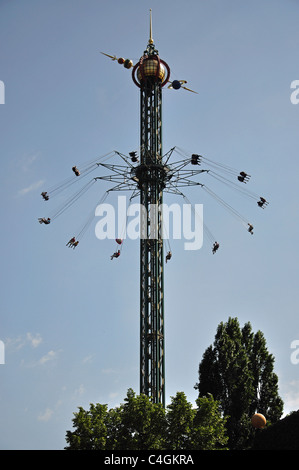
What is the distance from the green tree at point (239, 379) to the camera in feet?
164

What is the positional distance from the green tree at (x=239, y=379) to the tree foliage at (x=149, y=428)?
883 centimetres

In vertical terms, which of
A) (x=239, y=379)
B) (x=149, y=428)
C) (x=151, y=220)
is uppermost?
(x=151, y=220)

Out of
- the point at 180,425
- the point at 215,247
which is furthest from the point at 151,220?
the point at 180,425

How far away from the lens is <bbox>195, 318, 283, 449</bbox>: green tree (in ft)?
164

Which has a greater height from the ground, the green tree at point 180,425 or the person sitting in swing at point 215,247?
the person sitting in swing at point 215,247

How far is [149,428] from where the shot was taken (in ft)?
131

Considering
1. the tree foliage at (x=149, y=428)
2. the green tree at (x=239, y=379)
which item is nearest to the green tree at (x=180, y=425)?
the tree foliage at (x=149, y=428)

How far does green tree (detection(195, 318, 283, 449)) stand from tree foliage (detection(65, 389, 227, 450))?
8.83m

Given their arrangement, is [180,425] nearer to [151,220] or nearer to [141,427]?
[141,427]

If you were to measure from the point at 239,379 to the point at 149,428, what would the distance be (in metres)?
13.7

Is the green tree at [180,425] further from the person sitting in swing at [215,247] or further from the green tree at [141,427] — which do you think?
the person sitting in swing at [215,247]

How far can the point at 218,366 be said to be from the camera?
173 feet
